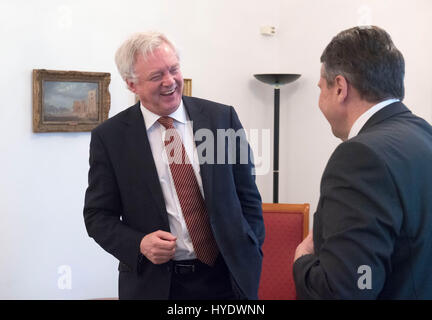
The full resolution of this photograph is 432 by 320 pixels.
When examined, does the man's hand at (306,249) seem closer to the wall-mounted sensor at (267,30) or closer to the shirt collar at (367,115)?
the shirt collar at (367,115)

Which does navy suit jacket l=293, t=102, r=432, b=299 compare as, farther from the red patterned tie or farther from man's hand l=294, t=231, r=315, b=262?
the red patterned tie

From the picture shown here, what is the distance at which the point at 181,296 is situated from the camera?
213 centimetres

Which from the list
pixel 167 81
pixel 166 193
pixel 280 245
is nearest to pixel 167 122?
pixel 167 81

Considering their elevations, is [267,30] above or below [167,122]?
above

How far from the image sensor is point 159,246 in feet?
6.42

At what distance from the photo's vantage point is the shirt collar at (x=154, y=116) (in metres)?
2.22

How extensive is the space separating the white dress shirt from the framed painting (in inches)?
83.4

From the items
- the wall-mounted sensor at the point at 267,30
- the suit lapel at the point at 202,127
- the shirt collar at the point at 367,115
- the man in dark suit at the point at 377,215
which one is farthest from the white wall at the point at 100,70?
the man in dark suit at the point at 377,215

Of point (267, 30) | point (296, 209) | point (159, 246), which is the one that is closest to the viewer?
point (159, 246)

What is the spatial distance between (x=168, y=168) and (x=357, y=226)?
3.56ft

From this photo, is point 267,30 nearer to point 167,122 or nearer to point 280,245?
point 280,245
